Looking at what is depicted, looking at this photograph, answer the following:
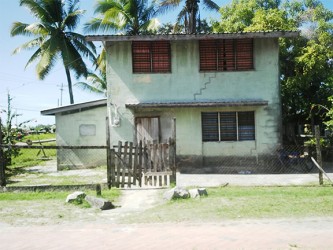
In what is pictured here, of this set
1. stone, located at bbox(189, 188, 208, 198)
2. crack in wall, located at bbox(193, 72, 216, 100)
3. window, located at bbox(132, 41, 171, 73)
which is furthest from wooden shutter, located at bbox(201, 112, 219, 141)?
stone, located at bbox(189, 188, 208, 198)

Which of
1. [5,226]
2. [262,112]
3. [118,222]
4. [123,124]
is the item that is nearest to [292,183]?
[262,112]

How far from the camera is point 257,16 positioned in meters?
17.4

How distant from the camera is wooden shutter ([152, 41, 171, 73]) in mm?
13828

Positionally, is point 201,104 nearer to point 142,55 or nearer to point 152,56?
point 152,56

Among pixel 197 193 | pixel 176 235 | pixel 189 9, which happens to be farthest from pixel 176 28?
pixel 176 235

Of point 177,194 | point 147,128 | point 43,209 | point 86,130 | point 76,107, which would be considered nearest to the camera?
point 43,209

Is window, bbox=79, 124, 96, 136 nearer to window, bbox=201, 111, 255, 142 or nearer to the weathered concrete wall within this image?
the weathered concrete wall

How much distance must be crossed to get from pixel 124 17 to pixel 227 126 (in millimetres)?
12312

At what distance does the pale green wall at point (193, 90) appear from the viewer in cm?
1360

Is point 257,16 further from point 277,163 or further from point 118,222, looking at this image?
point 118,222

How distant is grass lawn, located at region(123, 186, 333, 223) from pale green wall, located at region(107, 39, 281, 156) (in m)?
5.08

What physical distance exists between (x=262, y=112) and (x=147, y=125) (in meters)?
5.13

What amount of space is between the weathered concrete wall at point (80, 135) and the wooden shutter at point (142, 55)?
127 inches

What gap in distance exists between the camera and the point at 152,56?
13820mm
